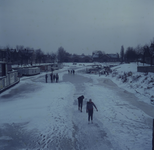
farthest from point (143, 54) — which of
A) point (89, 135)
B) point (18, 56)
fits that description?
point (18, 56)

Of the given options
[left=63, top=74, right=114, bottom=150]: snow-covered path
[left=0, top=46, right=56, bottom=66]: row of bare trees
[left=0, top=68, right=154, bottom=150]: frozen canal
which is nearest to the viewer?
[left=63, top=74, right=114, bottom=150]: snow-covered path

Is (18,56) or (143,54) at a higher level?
(18,56)

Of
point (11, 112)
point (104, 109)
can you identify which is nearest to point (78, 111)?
point (104, 109)

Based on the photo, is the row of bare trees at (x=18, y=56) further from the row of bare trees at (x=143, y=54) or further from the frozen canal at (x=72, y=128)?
the frozen canal at (x=72, y=128)

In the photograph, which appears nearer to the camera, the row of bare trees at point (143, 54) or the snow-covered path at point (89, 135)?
the snow-covered path at point (89, 135)

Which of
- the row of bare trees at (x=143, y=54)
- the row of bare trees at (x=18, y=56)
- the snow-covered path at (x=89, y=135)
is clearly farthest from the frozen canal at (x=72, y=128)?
the row of bare trees at (x=18, y=56)

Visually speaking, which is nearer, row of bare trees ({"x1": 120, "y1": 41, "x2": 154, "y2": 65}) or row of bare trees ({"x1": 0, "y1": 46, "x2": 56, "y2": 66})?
row of bare trees ({"x1": 120, "y1": 41, "x2": 154, "y2": 65})

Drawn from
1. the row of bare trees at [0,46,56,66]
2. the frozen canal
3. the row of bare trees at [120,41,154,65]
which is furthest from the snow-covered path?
the row of bare trees at [0,46,56,66]

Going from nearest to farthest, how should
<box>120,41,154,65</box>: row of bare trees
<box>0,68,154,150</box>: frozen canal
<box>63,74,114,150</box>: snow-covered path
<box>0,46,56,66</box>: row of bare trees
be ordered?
<box>63,74,114,150</box>: snow-covered path, <box>0,68,154,150</box>: frozen canal, <box>120,41,154,65</box>: row of bare trees, <box>0,46,56,66</box>: row of bare trees

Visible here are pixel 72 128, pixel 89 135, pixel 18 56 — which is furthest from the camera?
pixel 18 56

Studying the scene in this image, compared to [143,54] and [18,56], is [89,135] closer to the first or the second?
[143,54]

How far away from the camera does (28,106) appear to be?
12.7m

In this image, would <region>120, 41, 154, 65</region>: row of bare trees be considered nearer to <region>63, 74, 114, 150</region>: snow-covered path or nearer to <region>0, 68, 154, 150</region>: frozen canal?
<region>0, 68, 154, 150</region>: frozen canal

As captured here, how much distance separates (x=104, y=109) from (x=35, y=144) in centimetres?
633
